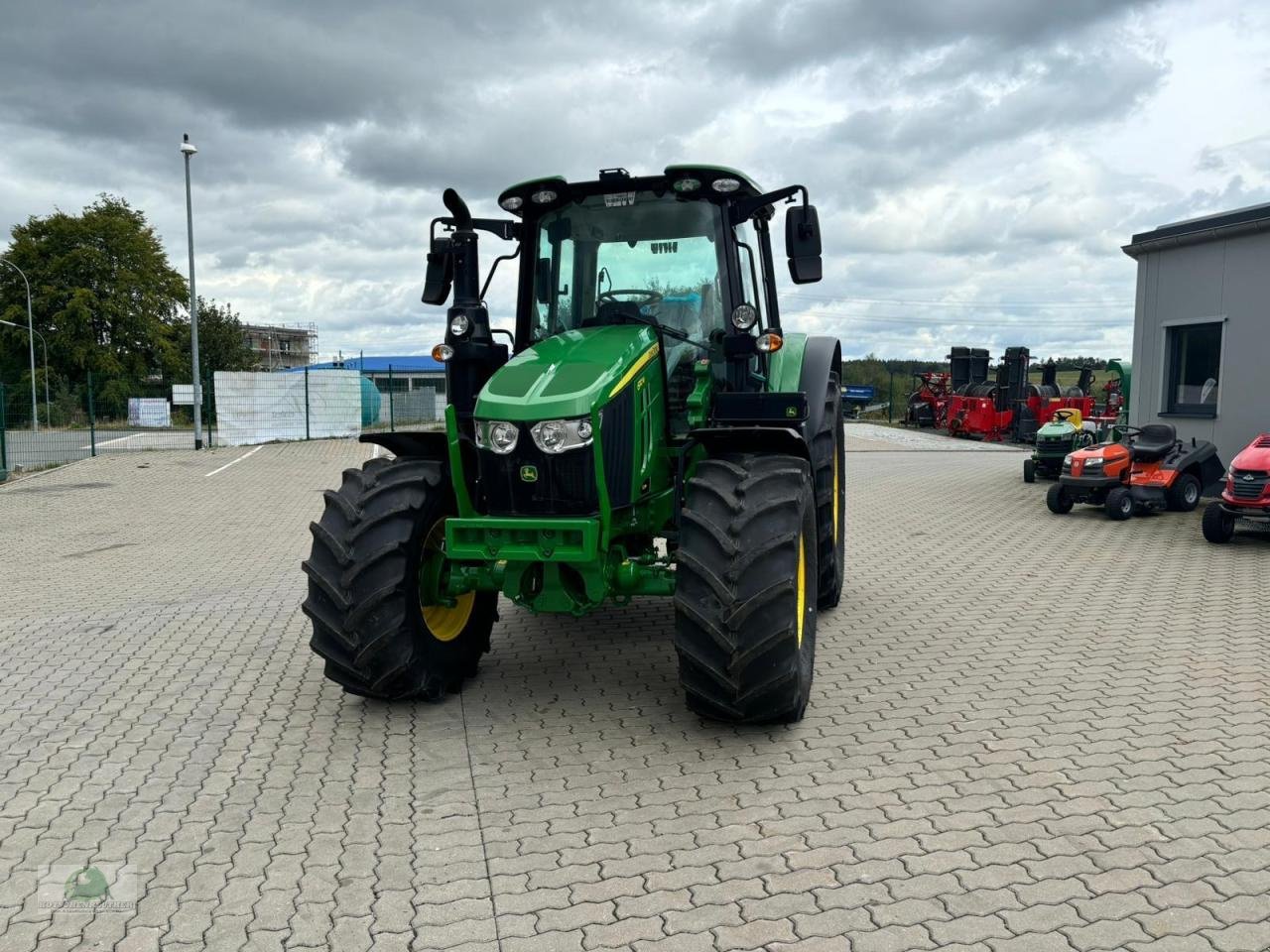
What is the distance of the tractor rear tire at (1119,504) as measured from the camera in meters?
11.5

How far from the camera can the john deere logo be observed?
3.26 meters

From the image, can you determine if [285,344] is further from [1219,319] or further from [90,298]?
[1219,319]

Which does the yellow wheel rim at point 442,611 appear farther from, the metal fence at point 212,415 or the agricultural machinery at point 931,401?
the agricultural machinery at point 931,401

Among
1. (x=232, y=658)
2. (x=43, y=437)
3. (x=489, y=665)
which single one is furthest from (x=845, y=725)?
(x=43, y=437)

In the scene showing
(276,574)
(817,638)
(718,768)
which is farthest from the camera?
(276,574)

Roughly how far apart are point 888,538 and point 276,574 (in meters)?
6.24

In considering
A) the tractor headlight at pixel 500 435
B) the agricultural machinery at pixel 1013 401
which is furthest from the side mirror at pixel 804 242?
the agricultural machinery at pixel 1013 401

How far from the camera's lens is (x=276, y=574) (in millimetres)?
9000

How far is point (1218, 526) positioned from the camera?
378 inches

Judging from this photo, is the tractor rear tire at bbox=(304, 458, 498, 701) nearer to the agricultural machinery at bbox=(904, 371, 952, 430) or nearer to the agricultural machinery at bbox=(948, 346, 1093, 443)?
the agricultural machinery at bbox=(948, 346, 1093, 443)

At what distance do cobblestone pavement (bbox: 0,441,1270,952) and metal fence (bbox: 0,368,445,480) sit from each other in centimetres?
1599

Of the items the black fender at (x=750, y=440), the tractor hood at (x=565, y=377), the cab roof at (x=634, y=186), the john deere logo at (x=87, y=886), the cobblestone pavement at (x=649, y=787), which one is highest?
the cab roof at (x=634, y=186)

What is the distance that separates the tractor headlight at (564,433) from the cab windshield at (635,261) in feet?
3.93

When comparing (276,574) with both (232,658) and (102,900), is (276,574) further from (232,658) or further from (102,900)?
(102,900)
